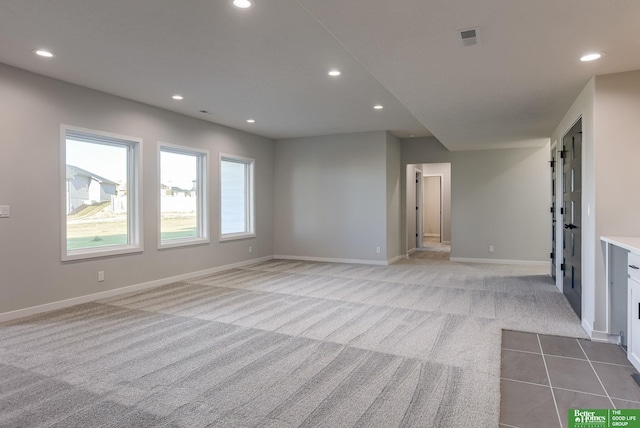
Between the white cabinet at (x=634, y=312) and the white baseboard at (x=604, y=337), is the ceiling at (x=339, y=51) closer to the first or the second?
the white cabinet at (x=634, y=312)

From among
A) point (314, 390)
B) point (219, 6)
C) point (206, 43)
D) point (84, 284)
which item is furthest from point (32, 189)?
point (314, 390)

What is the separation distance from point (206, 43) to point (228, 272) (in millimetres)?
4225

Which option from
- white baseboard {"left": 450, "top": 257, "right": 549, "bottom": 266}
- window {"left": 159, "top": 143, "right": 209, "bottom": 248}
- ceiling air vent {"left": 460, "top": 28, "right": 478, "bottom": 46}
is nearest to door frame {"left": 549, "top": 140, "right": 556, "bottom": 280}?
white baseboard {"left": 450, "top": 257, "right": 549, "bottom": 266}

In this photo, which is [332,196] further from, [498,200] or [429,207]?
[429,207]

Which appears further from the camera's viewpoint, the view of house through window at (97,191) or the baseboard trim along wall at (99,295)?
the view of house through window at (97,191)

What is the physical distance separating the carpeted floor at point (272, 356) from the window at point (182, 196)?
3.84 feet

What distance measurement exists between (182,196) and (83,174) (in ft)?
5.27

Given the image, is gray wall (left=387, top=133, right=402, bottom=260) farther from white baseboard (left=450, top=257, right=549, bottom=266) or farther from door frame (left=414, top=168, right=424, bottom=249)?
door frame (left=414, top=168, right=424, bottom=249)

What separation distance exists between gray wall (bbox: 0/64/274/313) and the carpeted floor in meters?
0.38

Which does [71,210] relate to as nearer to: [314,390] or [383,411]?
[314,390]

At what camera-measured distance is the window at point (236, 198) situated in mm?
7113

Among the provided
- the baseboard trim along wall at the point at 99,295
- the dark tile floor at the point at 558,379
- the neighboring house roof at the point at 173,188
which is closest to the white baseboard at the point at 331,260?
the baseboard trim along wall at the point at 99,295

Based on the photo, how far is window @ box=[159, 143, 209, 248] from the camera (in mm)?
5910

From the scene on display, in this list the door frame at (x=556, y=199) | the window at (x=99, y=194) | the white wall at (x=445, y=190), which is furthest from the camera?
the white wall at (x=445, y=190)
